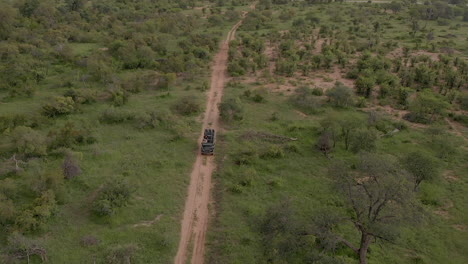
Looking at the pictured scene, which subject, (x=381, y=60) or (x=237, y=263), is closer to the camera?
(x=237, y=263)

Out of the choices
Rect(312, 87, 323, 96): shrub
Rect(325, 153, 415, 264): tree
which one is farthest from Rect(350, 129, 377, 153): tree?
Rect(312, 87, 323, 96): shrub

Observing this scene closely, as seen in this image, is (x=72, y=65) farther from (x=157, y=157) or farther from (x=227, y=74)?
(x=157, y=157)

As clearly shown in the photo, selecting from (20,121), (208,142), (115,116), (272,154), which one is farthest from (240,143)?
(20,121)

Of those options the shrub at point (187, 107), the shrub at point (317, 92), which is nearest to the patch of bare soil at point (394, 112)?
the shrub at point (317, 92)

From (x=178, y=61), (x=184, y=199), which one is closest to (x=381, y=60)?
(x=178, y=61)

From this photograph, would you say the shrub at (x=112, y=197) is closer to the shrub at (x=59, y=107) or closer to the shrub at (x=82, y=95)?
the shrub at (x=59, y=107)

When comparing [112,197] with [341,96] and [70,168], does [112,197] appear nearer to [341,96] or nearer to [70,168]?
[70,168]
